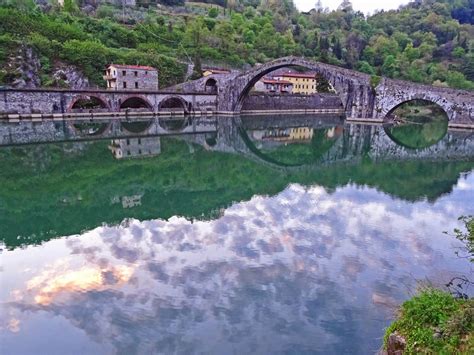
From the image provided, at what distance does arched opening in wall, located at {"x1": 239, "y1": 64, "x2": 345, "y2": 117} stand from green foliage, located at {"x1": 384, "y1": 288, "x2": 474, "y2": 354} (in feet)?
126

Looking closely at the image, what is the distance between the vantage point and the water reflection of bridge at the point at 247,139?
21.5m

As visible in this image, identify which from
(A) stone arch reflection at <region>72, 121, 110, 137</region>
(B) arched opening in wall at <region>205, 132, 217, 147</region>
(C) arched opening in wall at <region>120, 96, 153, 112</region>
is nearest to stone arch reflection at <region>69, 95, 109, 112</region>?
(C) arched opening in wall at <region>120, 96, 153, 112</region>

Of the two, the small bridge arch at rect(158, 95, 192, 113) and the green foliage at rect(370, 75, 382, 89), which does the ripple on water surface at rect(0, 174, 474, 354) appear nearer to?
the green foliage at rect(370, 75, 382, 89)

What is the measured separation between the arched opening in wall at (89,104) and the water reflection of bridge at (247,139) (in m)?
3.93

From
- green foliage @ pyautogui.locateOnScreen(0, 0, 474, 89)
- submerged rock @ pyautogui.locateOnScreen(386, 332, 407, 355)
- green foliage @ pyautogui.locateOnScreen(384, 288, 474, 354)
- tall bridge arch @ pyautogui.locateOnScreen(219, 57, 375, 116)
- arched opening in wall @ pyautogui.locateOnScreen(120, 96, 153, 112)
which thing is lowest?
submerged rock @ pyautogui.locateOnScreen(386, 332, 407, 355)

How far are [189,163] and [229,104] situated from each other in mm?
30611

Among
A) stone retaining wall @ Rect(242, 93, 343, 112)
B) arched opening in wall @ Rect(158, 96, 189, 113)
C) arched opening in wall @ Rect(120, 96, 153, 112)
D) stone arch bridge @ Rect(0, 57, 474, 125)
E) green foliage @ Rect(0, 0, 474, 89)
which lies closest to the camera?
stone arch bridge @ Rect(0, 57, 474, 125)

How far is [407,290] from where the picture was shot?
6.86 meters

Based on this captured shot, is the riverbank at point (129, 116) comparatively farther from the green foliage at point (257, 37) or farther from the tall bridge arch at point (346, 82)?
the green foliage at point (257, 37)

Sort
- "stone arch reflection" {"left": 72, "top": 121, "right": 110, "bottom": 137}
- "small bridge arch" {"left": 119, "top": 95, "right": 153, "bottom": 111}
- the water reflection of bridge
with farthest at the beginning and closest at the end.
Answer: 1. "small bridge arch" {"left": 119, "top": 95, "right": 153, "bottom": 111}
2. "stone arch reflection" {"left": 72, "top": 121, "right": 110, "bottom": 137}
3. the water reflection of bridge

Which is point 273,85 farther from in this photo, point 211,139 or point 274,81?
point 211,139

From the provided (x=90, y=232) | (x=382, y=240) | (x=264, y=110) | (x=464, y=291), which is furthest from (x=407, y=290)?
(x=264, y=110)

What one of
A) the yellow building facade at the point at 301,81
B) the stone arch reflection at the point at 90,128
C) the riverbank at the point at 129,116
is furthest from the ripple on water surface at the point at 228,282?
the yellow building facade at the point at 301,81

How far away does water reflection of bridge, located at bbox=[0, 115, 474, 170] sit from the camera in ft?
70.4
